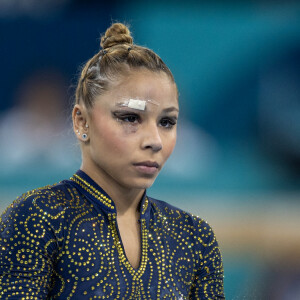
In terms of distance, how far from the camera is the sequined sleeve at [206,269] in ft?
4.92

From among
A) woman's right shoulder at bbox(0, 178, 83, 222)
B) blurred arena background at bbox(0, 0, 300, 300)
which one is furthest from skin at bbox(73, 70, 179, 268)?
blurred arena background at bbox(0, 0, 300, 300)

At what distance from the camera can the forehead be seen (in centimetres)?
138

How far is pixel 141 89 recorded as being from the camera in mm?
1384

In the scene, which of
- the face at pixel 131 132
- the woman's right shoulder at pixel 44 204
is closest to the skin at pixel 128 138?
the face at pixel 131 132

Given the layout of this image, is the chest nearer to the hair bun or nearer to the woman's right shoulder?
the woman's right shoulder

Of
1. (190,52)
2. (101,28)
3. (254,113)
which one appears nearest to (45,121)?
(101,28)

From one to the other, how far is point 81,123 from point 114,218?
26cm

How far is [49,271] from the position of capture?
1270mm

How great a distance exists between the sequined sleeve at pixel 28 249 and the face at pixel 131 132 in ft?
0.62

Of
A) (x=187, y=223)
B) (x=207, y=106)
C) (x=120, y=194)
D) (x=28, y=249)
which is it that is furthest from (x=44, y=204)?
(x=207, y=106)

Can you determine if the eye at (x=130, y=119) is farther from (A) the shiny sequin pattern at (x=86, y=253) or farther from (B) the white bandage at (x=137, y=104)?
(A) the shiny sequin pattern at (x=86, y=253)

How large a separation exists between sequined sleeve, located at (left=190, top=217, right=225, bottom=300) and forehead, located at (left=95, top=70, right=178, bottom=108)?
39 cm

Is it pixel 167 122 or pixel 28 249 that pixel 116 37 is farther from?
pixel 28 249

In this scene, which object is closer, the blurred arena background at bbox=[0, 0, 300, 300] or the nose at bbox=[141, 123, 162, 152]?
the nose at bbox=[141, 123, 162, 152]
